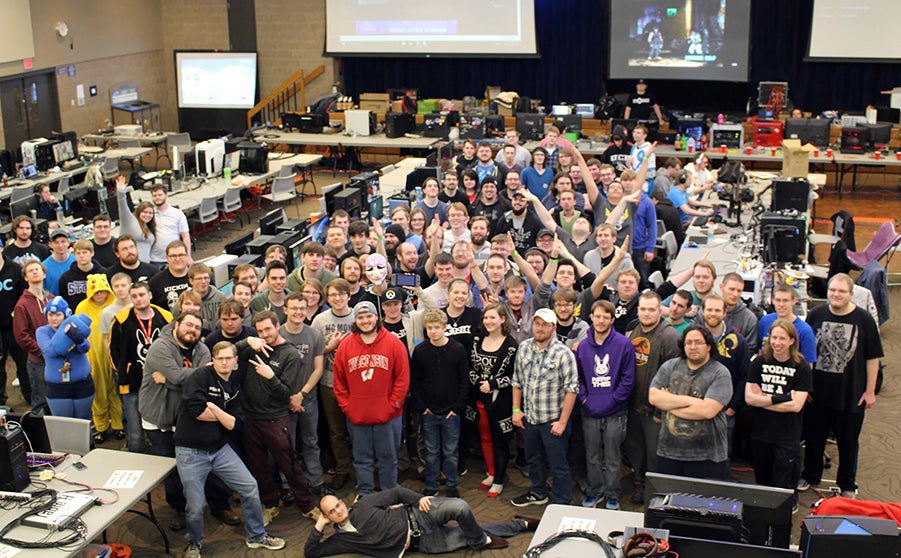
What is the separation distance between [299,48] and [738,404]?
15.5 m

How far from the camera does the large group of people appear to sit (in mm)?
5633

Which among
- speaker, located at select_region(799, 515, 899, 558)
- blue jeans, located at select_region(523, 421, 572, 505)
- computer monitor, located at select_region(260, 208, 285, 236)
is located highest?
computer monitor, located at select_region(260, 208, 285, 236)

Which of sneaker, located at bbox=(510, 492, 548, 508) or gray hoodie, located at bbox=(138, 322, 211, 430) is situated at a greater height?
gray hoodie, located at bbox=(138, 322, 211, 430)

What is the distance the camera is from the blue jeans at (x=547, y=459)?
236 inches

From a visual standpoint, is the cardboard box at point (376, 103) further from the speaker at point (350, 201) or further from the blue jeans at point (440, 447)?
the blue jeans at point (440, 447)

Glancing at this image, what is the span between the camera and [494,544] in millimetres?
5777

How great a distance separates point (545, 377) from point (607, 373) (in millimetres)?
365

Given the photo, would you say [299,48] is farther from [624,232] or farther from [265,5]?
[624,232]

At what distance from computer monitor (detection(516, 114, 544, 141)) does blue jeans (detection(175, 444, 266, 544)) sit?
1075cm

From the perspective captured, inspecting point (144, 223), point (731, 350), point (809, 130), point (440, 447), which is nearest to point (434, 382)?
point (440, 447)

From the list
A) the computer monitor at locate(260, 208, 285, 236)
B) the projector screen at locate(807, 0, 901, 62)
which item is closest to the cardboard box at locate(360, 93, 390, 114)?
the projector screen at locate(807, 0, 901, 62)

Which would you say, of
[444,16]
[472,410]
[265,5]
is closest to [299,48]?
[265,5]

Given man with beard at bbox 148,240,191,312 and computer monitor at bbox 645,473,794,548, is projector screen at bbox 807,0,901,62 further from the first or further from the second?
computer monitor at bbox 645,473,794,548

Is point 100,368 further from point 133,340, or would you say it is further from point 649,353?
point 649,353
